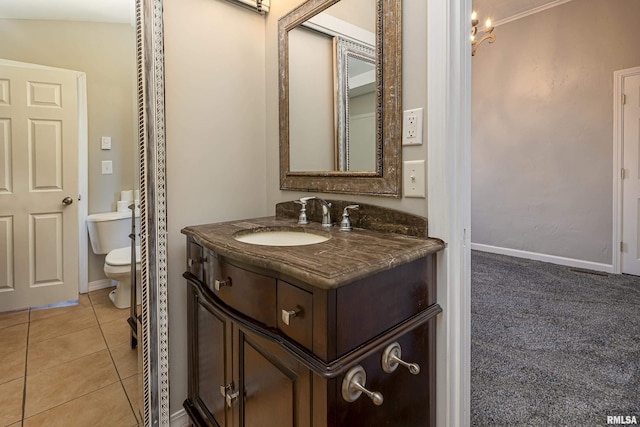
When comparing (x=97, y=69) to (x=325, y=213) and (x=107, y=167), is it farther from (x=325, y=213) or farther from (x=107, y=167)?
(x=325, y=213)

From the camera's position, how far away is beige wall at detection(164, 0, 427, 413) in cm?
133

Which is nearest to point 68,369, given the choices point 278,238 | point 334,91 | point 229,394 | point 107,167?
point 229,394

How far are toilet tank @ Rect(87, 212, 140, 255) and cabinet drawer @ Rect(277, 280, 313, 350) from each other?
231cm

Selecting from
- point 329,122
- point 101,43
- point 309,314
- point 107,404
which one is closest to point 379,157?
point 329,122

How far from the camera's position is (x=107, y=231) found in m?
2.57

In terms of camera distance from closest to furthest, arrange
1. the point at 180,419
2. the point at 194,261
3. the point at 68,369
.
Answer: the point at 194,261
the point at 180,419
the point at 68,369

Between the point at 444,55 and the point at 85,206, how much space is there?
2.86 metres

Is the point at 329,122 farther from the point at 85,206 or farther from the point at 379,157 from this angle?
the point at 85,206

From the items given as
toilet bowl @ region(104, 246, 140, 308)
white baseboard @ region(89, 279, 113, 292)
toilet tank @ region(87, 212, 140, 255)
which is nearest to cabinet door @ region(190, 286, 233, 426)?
toilet bowl @ region(104, 246, 140, 308)

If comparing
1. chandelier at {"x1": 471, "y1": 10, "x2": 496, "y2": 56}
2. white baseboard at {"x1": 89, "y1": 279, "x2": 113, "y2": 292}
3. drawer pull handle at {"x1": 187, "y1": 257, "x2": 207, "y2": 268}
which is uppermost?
chandelier at {"x1": 471, "y1": 10, "x2": 496, "y2": 56}

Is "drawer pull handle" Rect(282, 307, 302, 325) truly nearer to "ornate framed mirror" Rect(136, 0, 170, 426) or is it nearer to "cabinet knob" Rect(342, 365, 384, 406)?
"cabinet knob" Rect(342, 365, 384, 406)

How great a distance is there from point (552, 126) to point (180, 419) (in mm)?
4218

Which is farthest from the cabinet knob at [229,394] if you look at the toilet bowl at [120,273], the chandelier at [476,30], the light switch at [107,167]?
the chandelier at [476,30]

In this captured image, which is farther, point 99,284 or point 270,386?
point 99,284
